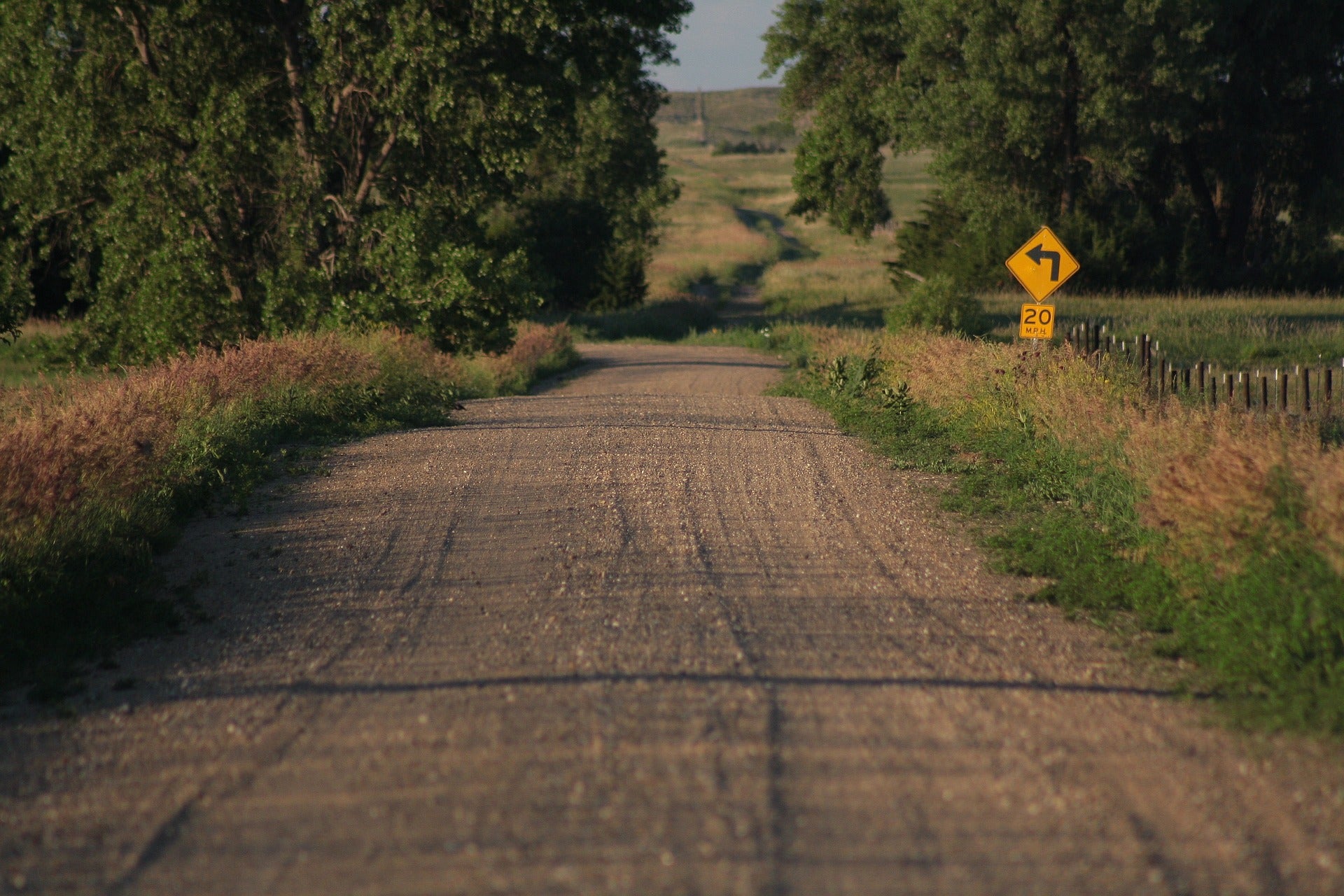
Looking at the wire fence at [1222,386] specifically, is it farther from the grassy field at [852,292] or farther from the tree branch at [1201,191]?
the tree branch at [1201,191]

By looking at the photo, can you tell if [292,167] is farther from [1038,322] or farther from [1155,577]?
[1155,577]

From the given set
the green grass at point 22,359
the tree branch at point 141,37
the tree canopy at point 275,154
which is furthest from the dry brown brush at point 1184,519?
the green grass at point 22,359

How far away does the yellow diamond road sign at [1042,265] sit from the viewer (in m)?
13.9

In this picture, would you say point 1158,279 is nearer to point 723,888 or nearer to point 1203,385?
point 1203,385

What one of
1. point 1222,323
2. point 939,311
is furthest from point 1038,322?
point 1222,323

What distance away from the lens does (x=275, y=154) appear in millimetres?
21375

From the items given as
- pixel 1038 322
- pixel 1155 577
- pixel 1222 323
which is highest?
pixel 1038 322

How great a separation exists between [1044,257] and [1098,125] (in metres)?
22.5

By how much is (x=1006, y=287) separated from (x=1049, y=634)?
3761 centimetres

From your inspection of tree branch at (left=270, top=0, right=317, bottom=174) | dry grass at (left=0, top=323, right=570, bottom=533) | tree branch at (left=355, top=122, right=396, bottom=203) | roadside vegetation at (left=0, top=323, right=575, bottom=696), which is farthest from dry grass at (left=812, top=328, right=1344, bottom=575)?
tree branch at (left=270, top=0, right=317, bottom=174)

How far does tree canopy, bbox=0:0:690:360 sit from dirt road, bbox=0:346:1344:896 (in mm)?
12246

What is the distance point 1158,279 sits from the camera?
3966 cm

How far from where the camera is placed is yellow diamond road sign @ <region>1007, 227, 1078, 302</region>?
13.9 meters

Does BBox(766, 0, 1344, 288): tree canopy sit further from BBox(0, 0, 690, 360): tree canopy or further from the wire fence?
the wire fence
